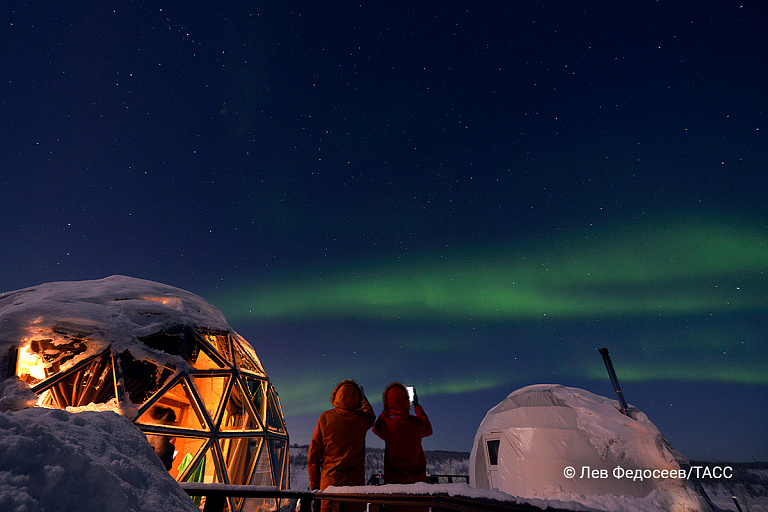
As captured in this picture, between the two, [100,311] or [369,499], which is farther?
[100,311]

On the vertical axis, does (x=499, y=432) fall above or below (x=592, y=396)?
below

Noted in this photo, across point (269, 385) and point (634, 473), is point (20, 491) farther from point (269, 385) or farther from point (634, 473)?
point (634, 473)

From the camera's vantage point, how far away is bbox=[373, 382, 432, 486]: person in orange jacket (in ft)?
12.5

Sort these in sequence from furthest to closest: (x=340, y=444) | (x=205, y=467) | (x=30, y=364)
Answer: (x=205, y=467) → (x=30, y=364) → (x=340, y=444)

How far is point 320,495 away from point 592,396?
10.6m

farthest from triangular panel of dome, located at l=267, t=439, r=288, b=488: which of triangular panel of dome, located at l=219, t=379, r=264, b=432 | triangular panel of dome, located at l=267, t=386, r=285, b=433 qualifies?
triangular panel of dome, located at l=219, t=379, r=264, b=432

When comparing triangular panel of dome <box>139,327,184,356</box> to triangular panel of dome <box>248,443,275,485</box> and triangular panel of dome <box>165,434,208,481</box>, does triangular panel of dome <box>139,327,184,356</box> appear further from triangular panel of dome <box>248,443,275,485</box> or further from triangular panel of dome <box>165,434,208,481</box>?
triangular panel of dome <box>248,443,275,485</box>

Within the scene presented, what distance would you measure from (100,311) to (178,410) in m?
2.48

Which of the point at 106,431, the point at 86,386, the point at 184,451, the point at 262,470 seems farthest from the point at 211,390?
the point at 106,431

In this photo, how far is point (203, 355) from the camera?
7703 millimetres

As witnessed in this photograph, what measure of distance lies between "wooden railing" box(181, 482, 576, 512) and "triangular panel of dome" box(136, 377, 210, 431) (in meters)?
4.64

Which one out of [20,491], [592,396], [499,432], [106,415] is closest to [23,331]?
[106,415]

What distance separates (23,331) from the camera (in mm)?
5863

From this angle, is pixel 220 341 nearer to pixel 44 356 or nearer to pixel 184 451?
pixel 184 451
